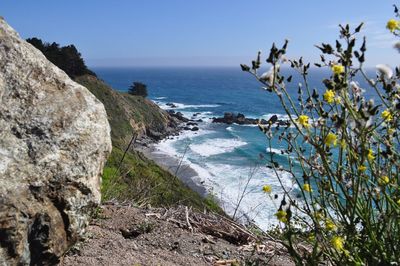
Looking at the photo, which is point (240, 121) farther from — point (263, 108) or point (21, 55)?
point (21, 55)

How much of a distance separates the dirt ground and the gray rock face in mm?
385

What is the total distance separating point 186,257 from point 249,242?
2.85ft

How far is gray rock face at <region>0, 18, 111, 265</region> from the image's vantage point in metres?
3.11

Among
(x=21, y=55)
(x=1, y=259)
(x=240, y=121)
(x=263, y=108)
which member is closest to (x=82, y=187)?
(x=1, y=259)

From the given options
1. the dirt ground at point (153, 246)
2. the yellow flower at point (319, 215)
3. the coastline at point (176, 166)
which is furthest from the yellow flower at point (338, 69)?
the coastline at point (176, 166)

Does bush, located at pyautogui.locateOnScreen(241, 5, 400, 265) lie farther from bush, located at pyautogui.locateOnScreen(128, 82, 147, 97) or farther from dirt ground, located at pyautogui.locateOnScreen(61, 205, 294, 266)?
bush, located at pyautogui.locateOnScreen(128, 82, 147, 97)

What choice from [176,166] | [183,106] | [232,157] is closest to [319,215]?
[176,166]

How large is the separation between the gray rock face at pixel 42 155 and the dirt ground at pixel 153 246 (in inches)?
15.2

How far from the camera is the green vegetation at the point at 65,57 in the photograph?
39775mm

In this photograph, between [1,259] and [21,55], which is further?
[21,55]

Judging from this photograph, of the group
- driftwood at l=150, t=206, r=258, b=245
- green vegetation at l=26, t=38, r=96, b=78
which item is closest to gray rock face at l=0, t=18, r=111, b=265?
driftwood at l=150, t=206, r=258, b=245

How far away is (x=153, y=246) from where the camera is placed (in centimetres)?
430

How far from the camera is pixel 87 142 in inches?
142

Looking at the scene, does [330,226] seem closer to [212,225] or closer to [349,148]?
[349,148]
